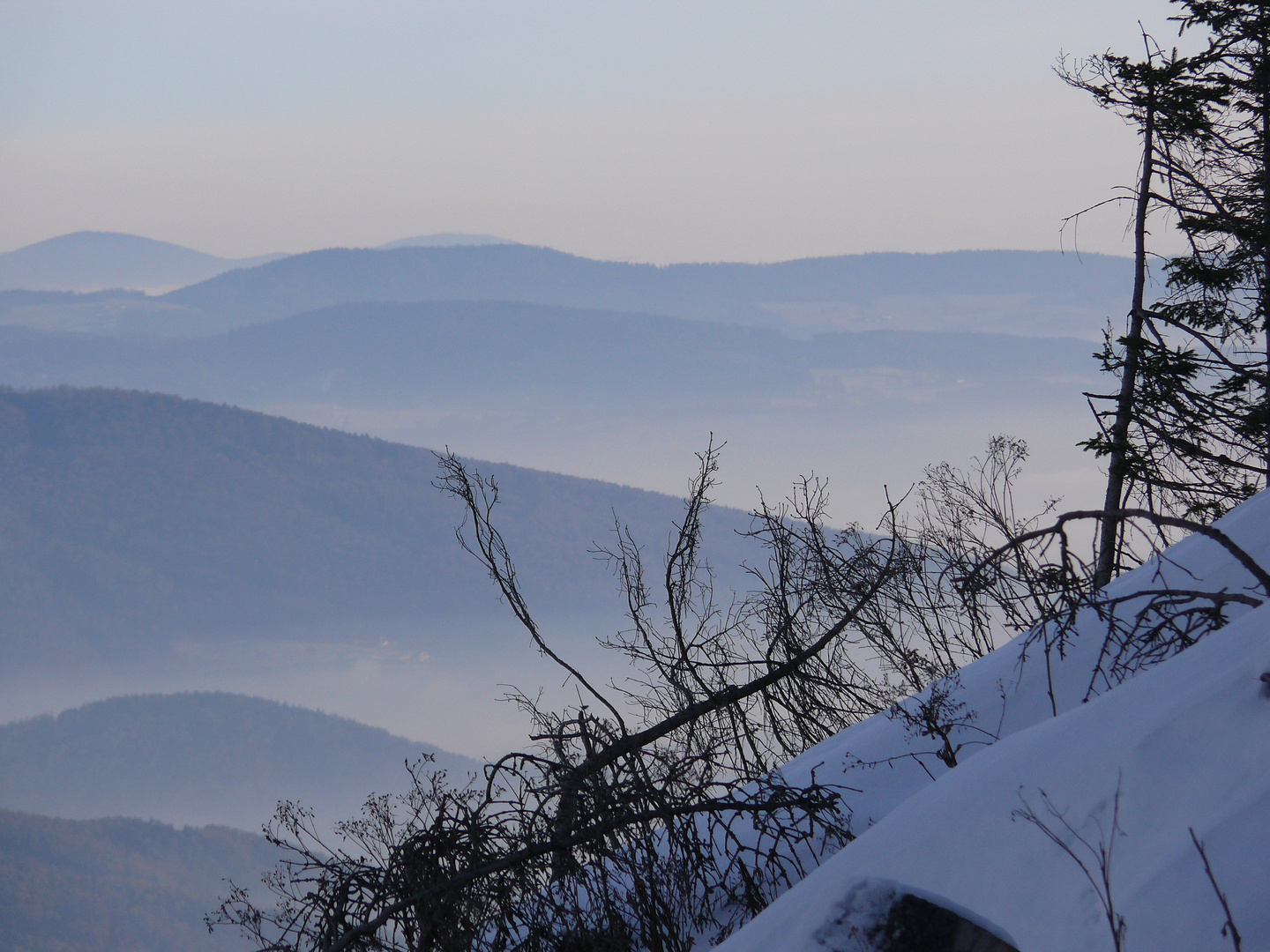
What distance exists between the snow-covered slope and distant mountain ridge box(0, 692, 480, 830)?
165 metres

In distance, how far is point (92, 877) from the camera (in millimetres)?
115438

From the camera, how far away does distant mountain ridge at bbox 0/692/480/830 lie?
17075 centimetres

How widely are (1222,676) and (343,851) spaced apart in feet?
16.3

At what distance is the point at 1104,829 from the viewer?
3.16 meters

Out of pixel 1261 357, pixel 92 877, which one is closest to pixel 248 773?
pixel 92 877

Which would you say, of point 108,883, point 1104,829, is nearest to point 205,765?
point 108,883

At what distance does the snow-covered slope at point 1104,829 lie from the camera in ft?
9.44

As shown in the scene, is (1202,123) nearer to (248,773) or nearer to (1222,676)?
(1222,676)

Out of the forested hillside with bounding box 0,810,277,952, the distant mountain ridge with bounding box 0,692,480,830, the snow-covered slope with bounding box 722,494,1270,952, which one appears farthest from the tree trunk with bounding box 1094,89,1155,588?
the distant mountain ridge with bounding box 0,692,480,830

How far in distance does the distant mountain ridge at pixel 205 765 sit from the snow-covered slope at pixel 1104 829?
165 metres

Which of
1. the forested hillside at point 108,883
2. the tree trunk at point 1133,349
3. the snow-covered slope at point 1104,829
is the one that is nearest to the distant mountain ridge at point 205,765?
the forested hillside at point 108,883

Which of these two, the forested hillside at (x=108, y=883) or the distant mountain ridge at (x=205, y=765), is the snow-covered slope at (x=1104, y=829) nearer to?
the forested hillside at (x=108, y=883)

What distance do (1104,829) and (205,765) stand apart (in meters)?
193

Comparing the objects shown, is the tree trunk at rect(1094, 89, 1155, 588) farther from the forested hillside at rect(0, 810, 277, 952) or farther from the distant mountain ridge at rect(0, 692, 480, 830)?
the distant mountain ridge at rect(0, 692, 480, 830)
